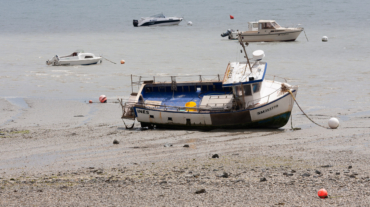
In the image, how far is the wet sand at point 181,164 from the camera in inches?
484

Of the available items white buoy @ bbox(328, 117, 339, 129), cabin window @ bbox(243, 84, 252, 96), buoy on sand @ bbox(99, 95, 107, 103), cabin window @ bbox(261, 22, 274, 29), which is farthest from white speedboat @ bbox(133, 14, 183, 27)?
white buoy @ bbox(328, 117, 339, 129)

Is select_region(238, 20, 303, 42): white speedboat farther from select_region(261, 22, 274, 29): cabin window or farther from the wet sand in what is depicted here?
the wet sand

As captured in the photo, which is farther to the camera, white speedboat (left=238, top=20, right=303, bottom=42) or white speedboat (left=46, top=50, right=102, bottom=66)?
white speedboat (left=238, top=20, right=303, bottom=42)

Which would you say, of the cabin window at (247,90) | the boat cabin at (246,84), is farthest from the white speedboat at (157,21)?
the cabin window at (247,90)

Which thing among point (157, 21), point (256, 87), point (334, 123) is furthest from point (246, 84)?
point (157, 21)

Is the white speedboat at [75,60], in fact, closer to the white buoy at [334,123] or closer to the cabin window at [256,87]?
the cabin window at [256,87]

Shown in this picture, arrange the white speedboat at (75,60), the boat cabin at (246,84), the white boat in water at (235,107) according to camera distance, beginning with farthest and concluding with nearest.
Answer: the white speedboat at (75,60), the boat cabin at (246,84), the white boat in water at (235,107)

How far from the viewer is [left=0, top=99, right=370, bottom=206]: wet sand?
12.3m

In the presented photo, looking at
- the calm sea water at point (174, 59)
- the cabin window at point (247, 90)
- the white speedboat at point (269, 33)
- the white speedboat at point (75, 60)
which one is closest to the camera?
the cabin window at point (247, 90)

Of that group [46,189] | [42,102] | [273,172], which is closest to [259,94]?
[273,172]

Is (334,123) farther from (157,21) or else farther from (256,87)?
(157,21)

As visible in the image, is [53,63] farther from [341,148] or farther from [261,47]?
[341,148]

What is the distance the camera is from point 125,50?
56.2m

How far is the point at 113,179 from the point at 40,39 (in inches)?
2473
